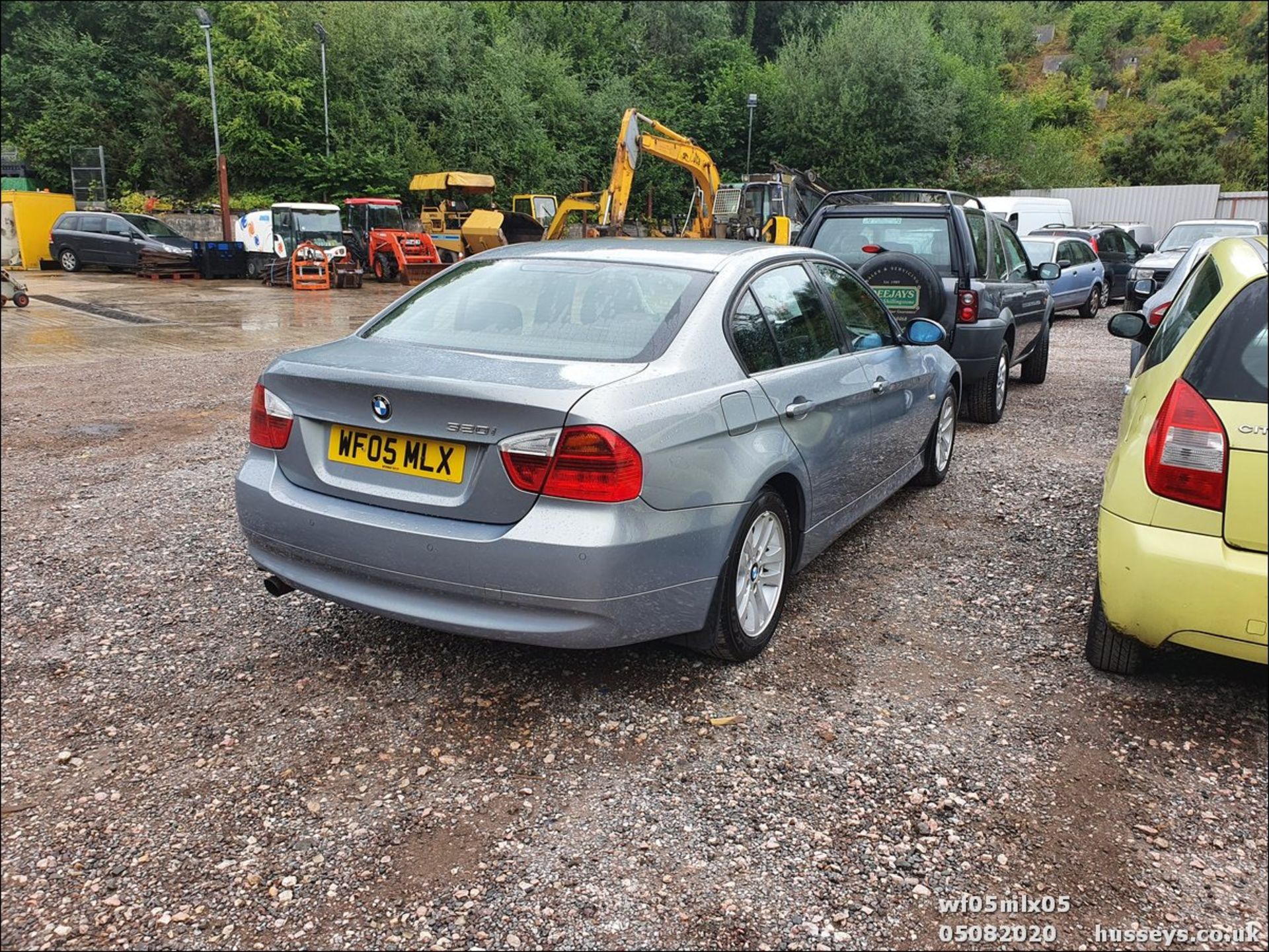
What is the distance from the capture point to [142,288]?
2212 cm

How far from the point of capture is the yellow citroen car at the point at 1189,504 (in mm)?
2412

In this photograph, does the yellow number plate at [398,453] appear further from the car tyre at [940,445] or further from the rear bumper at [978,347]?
the rear bumper at [978,347]

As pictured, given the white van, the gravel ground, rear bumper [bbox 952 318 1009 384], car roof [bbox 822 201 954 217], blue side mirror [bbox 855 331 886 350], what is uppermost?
the white van

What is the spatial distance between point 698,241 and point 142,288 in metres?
21.5

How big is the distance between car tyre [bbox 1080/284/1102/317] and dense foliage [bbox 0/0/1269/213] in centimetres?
2337

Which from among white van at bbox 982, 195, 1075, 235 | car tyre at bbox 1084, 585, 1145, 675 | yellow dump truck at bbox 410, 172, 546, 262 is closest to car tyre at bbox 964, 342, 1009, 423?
car tyre at bbox 1084, 585, 1145, 675

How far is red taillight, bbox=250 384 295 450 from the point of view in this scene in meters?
3.34

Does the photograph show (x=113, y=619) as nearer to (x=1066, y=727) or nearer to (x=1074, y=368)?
(x=1066, y=727)

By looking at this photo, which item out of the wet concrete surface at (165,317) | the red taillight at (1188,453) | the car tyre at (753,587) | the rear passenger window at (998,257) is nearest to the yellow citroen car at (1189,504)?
the red taillight at (1188,453)

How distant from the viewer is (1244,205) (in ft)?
114

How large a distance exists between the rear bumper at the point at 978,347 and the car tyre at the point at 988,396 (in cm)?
10

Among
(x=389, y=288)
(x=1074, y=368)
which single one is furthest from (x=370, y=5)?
(x=1074, y=368)

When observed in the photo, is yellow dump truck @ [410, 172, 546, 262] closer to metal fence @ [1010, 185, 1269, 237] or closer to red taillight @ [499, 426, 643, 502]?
metal fence @ [1010, 185, 1269, 237]

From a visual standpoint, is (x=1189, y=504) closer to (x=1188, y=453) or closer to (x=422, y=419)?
(x=1188, y=453)
